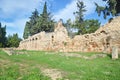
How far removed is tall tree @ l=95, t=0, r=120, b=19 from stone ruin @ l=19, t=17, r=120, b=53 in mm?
7607

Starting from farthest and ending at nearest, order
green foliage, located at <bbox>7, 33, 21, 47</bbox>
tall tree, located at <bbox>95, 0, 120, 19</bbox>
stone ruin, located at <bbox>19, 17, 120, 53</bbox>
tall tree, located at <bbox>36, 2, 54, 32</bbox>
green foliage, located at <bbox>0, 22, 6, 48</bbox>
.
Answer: green foliage, located at <bbox>7, 33, 21, 47</bbox>
green foliage, located at <bbox>0, 22, 6, 48</bbox>
tall tree, located at <bbox>36, 2, 54, 32</bbox>
tall tree, located at <bbox>95, 0, 120, 19</bbox>
stone ruin, located at <bbox>19, 17, 120, 53</bbox>

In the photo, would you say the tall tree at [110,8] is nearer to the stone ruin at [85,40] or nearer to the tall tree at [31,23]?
the stone ruin at [85,40]

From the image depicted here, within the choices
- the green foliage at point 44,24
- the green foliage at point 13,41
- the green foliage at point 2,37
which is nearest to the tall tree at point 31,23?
the green foliage at point 44,24

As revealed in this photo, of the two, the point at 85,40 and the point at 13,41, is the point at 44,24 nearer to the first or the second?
the point at 13,41

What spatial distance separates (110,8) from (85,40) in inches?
515

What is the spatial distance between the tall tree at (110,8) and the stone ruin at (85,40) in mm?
7607

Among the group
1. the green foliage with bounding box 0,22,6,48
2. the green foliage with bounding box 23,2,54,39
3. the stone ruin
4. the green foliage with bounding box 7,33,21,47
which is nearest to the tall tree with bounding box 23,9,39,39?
the green foliage with bounding box 23,2,54,39

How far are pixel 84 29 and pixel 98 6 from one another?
15.7 metres

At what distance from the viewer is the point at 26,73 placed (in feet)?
41.0

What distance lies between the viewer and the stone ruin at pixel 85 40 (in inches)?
1114

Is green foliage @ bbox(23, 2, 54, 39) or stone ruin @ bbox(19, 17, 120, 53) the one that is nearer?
stone ruin @ bbox(19, 17, 120, 53)

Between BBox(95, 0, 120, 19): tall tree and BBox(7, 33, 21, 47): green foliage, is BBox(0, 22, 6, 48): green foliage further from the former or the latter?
BBox(95, 0, 120, 19): tall tree

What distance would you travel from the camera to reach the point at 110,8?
4169cm

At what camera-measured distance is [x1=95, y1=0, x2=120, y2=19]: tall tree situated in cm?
4028
